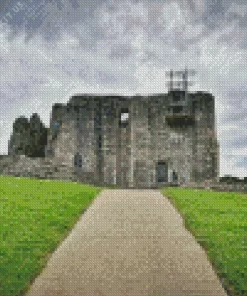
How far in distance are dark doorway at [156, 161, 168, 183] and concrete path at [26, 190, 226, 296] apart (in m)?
18.4

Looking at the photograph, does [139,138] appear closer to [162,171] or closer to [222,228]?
[162,171]

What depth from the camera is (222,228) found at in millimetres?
12328

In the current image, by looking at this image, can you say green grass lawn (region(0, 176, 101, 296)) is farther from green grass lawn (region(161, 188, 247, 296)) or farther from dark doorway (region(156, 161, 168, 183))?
dark doorway (region(156, 161, 168, 183))

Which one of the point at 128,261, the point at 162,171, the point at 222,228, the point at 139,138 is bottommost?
the point at 128,261

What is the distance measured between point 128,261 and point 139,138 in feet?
78.3

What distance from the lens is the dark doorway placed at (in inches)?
1278

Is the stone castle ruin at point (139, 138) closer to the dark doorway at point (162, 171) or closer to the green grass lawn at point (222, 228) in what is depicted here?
the dark doorway at point (162, 171)

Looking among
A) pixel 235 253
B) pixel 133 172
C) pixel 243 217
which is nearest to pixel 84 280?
pixel 235 253

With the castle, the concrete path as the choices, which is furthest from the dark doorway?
the concrete path

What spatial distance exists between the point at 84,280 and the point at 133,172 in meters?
24.3

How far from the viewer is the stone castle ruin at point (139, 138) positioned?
3219 centimetres

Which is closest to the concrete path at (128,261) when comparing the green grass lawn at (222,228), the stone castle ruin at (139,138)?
the green grass lawn at (222,228)

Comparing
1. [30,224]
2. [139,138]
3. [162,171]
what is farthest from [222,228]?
[139,138]

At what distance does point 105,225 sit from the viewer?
41.9 feet
